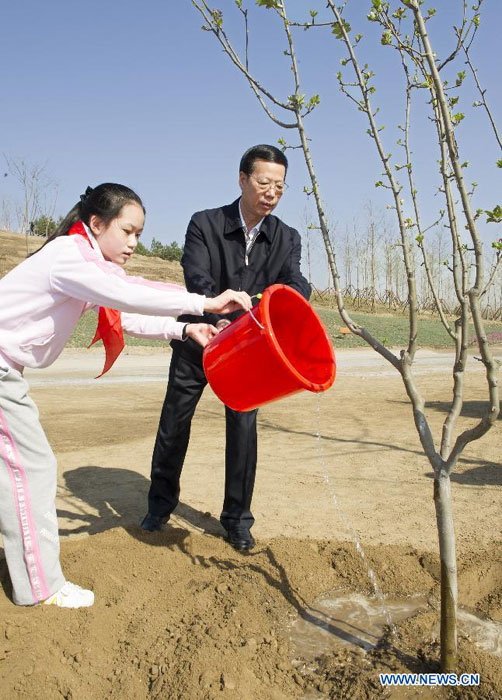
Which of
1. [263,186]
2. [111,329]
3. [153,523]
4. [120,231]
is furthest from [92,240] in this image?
[153,523]

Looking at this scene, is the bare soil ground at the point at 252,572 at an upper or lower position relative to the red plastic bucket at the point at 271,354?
lower

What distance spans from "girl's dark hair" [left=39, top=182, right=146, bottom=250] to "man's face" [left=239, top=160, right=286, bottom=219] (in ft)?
2.22

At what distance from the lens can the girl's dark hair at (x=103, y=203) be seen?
2.37 meters

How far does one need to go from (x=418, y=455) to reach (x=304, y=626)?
8.84 feet

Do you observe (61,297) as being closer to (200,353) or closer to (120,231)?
(120,231)

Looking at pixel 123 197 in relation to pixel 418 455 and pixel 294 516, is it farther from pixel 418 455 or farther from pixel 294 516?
pixel 418 455

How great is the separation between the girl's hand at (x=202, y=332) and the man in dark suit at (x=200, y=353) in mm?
575

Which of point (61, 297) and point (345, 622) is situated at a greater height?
point (61, 297)

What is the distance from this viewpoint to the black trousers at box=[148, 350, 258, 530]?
10.3 ft

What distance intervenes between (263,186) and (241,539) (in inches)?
67.5

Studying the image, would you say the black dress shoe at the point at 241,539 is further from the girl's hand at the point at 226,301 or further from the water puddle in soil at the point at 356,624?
the girl's hand at the point at 226,301

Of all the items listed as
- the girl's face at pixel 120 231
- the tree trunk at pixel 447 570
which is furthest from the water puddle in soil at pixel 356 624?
the girl's face at pixel 120 231

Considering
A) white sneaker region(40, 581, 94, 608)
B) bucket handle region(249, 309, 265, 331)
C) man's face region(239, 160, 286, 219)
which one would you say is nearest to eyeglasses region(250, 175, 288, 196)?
man's face region(239, 160, 286, 219)

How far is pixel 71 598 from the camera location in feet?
7.97
